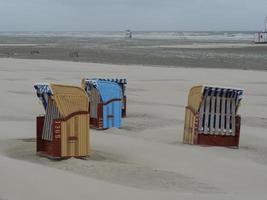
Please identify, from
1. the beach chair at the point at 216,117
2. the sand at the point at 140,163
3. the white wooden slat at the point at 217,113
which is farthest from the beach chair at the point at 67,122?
the white wooden slat at the point at 217,113

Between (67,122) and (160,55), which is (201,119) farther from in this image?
(160,55)

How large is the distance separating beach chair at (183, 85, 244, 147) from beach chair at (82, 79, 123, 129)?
2.08 m

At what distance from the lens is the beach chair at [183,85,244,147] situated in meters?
9.93

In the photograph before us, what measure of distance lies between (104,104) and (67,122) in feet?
10.1

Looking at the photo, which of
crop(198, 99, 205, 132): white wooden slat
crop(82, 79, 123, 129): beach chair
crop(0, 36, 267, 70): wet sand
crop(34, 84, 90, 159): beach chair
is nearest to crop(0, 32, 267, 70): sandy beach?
crop(0, 36, 267, 70): wet sand

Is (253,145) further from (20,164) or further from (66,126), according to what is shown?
(20,164)

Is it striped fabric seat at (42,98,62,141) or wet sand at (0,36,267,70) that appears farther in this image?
wet sand at (0,36,267,70)

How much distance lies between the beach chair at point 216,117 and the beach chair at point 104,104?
2082mm

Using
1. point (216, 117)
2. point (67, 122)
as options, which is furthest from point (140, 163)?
point (216, 117)

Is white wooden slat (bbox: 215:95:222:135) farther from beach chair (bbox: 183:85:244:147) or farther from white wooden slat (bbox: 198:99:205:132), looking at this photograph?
white wooden slat (bbox: 198:99:205:132)

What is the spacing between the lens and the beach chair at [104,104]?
11461 millimetres

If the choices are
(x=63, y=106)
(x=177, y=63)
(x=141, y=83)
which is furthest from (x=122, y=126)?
(x=177, y=63)

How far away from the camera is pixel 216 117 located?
32.7 feet

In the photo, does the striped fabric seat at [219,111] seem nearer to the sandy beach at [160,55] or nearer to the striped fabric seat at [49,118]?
the striped fabric seat at [49,118]
